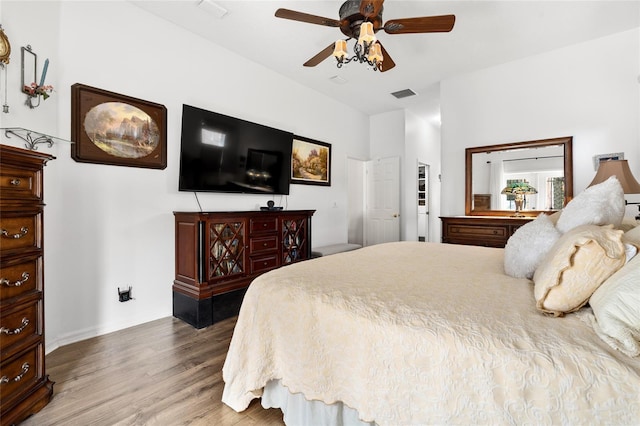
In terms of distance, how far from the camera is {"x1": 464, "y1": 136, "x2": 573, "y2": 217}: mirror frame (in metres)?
3.45

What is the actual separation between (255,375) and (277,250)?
210 centimetres

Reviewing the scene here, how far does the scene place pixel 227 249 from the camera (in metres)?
2.96

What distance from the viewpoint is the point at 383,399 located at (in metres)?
1.02

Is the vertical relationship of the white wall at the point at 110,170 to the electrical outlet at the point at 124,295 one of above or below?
above

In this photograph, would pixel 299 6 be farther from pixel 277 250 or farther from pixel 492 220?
pixel 492 220

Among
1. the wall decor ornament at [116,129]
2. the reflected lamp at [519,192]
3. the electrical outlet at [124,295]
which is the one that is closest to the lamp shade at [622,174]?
the reflected lamp at [519,192]

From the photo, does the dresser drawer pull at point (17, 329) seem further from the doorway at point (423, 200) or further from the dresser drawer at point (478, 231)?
the doorway at point (423, 200)

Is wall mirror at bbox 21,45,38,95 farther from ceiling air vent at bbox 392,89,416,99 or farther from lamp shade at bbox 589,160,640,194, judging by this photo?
lamp shade at bbox 589,160,640,194

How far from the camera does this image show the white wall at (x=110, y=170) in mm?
2217

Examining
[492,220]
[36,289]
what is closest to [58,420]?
[36,289]

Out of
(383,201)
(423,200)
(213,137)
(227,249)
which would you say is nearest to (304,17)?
(213,137)

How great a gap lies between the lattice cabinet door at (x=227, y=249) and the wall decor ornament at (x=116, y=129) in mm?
862

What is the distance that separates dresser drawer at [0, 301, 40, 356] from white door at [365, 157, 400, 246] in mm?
5043

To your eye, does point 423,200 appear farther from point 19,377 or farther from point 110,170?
point 19,377
